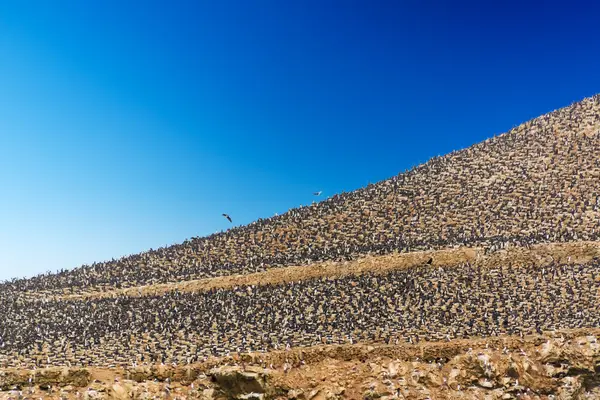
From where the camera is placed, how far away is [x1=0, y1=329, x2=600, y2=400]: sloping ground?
21812 mm

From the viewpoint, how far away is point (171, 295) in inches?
1366

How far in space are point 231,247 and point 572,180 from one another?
1274 inches

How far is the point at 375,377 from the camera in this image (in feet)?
74.1

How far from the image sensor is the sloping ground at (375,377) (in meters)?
21.8

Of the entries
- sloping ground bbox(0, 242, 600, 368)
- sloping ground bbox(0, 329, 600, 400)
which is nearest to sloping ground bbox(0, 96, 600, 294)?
sloping ground bbox(0, 242, 600, 368)

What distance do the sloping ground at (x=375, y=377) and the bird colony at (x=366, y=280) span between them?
112 cm

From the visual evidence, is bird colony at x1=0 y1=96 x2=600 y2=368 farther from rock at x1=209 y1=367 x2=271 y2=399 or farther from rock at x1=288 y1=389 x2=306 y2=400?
rock at x1=288 y1=389 x2=306 y2=400

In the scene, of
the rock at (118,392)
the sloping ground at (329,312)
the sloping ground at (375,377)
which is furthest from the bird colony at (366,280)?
the rock at (118,392)

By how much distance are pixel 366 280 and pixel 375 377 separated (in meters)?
11.5

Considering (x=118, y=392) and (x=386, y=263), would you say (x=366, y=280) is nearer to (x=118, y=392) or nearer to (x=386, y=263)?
(x=386, y=263)

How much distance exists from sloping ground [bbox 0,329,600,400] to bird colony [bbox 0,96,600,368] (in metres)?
1.12

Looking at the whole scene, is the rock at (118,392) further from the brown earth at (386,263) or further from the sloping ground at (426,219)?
the sloping ground at (426,219)

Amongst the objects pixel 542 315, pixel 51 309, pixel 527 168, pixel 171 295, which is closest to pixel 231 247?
pixel 171 295

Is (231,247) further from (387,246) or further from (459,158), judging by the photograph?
(459,158)
